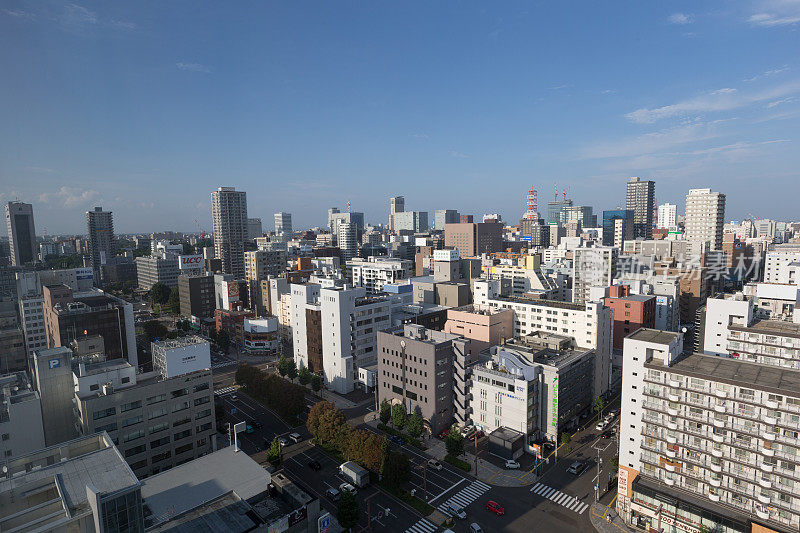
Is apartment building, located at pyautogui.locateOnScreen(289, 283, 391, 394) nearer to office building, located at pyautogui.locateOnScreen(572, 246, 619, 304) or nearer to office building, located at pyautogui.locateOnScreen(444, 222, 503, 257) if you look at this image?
office building, located at pyautogui.locateOnScreen(572, 246, 619, 304)

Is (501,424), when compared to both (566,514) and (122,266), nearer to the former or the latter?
(566,514)

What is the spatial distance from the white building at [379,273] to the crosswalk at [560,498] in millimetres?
79761

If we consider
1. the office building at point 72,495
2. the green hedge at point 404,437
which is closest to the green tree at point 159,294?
the green hedge at point 404,437

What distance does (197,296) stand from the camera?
360 feet

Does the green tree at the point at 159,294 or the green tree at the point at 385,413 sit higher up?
the green tree at the point at 159,294

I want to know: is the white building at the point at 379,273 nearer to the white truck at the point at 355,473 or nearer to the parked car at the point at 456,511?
the white truck at the point at 355,473

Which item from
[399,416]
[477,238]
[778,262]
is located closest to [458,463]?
[399,416]

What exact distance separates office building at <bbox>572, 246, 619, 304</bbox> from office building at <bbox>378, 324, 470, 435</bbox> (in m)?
64.1

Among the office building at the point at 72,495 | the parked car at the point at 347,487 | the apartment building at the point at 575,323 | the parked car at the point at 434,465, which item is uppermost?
the office building at the point at 72,495

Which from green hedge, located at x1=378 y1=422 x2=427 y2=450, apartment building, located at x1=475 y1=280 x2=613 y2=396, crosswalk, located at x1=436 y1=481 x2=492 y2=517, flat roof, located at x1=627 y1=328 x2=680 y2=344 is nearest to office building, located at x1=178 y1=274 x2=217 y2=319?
apartment building, located at x1=475 y1=280 x2=613 y2=396

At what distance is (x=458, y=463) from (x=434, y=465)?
253 cm

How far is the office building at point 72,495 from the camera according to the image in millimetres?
19578

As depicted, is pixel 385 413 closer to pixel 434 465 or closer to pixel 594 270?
pixel 434 465

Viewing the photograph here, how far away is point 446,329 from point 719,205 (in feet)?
434
